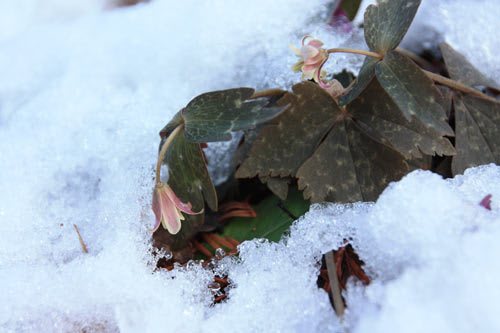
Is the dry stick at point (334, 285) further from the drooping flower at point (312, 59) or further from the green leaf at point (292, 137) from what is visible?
the drooping flower at point (312, 59)

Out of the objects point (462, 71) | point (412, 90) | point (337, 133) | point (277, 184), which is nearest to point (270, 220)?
point (277, 184)

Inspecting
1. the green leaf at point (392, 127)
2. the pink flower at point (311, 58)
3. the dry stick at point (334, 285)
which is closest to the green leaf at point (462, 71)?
the green leaf at point (392, 127)

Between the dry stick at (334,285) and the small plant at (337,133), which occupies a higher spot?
the small plant at (337,133)

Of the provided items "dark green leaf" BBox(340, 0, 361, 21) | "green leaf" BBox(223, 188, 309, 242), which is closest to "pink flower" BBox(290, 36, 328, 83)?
"green leaf" BBox(223, 188, 309, 242)

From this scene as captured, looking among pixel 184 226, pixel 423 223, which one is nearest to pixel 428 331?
pixel 423 223

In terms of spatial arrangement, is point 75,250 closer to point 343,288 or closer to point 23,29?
point 343,288

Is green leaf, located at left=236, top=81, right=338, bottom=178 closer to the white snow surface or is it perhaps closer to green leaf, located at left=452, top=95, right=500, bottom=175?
the white snow surface

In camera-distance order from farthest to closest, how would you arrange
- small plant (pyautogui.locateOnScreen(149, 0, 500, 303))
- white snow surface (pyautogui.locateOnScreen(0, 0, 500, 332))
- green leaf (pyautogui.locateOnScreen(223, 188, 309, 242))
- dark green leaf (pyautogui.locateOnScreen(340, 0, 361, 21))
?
dark green leaf (pyautogui.locateOnScreen(340, 0, 361, 21))
green leaf (pyautogui.locateOnScreen(223, 188, 309, 242))
small plant (pyautogui.locateOnScreen(149, 0, 500, 303))
white snow surface (pyautogui.locateOnScreen(0, 0, 500, 332))
